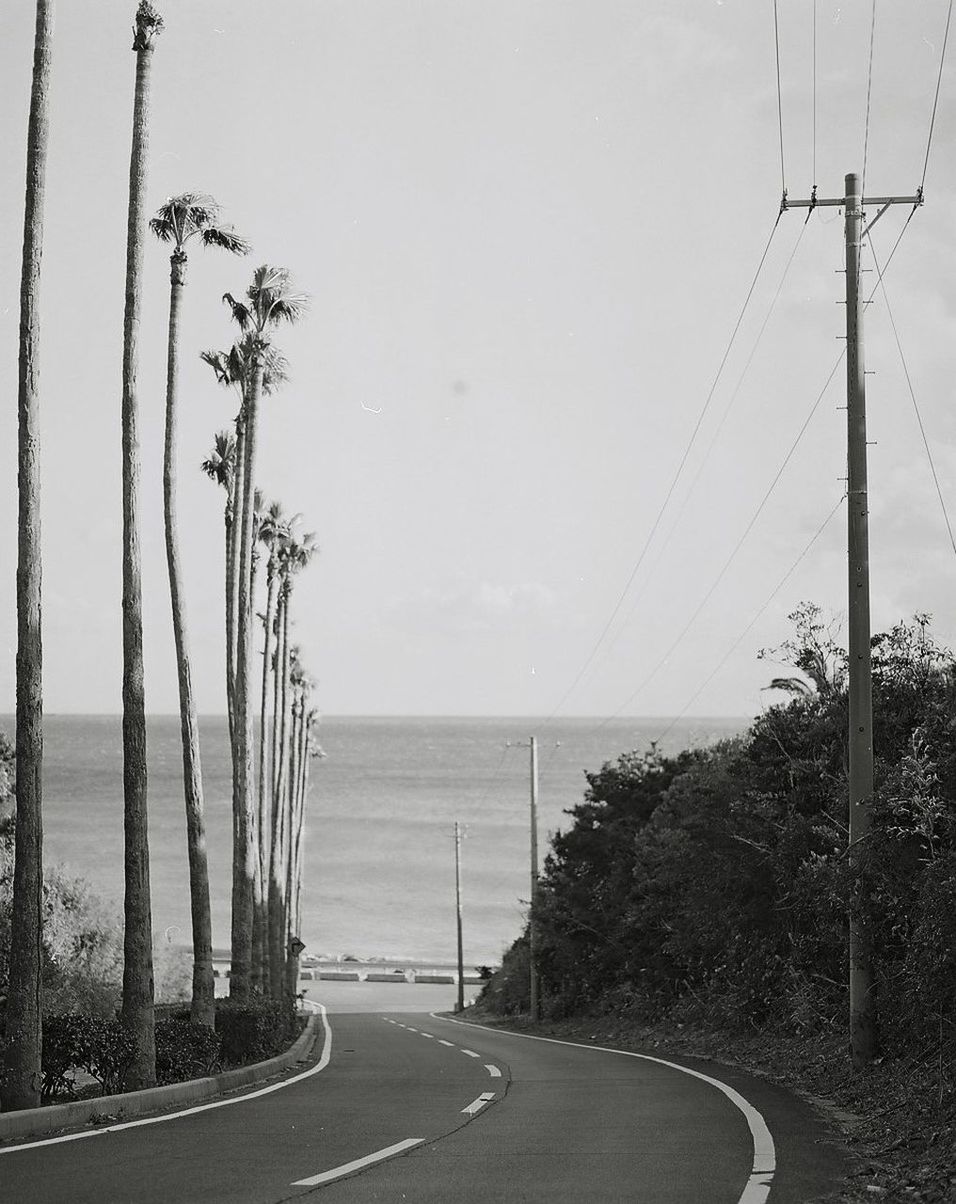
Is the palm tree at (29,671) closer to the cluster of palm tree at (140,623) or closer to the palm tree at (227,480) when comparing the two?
the cluster of palm tree at (140,623)

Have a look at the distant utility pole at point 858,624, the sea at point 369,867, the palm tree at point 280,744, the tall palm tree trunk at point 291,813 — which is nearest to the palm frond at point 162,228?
the distant utility pole at point 858,624

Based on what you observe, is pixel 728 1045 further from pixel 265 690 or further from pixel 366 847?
pixel 366 847

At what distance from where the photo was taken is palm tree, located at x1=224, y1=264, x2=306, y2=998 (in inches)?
1107

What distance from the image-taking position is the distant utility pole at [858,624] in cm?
1708

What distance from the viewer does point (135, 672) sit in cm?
1809

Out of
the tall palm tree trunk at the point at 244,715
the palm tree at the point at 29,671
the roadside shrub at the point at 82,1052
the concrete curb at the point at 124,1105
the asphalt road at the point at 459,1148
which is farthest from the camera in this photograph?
the tall palm tree trunk at the point at 244,715

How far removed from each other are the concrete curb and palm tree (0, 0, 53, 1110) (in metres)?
0.76

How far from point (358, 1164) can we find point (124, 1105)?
4.79 meters

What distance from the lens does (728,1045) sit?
25.8m

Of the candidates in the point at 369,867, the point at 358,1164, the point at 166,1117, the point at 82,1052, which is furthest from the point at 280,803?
the point at 369,867

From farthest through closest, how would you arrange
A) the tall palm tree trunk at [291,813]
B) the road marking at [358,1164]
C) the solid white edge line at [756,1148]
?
the tall palm tree trunk at [291,813], the road marking at [358,1164], the solid white edge line at [756,1148]

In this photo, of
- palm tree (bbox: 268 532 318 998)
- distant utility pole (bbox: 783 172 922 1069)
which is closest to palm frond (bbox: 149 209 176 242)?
distant utility pole (bbox: 783 172 922 1069)

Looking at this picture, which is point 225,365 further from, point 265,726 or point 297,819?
point 297,819

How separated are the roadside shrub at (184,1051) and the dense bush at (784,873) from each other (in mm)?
8495
